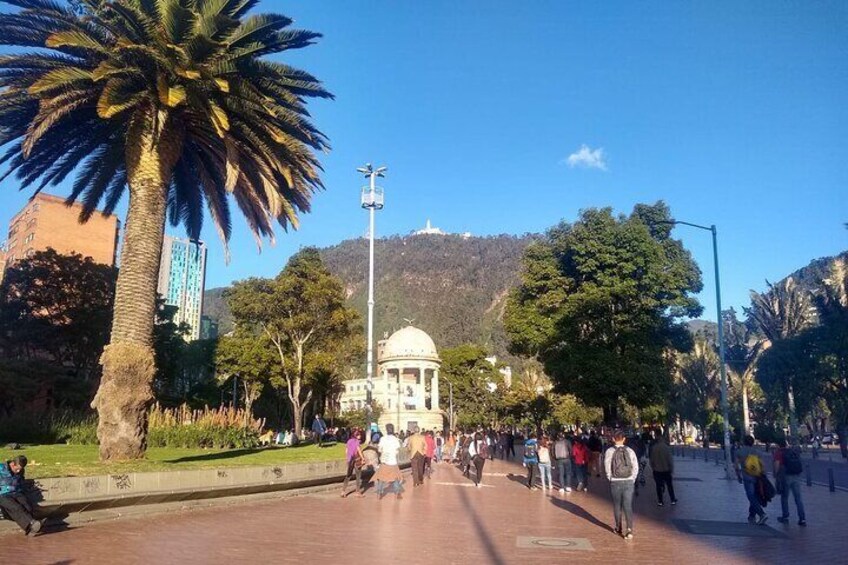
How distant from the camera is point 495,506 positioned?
47.1ft

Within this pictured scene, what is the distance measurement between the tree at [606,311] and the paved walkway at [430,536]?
570 inches

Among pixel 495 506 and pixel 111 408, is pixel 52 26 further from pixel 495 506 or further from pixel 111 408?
pixel 495 506

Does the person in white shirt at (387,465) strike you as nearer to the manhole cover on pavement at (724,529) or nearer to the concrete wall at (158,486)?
the concrete wall at (158,486)

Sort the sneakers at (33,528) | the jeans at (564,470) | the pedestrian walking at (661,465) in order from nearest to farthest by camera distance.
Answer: the sneakers at (33,528)
the pedestrian walking at (661,465)
the jeans at (564,470)

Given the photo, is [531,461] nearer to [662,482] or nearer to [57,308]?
[662,482]

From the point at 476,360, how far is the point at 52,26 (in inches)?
2793

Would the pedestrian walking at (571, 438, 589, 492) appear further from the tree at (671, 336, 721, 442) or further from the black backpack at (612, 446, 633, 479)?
the tree at (671, 336, 721, 442)

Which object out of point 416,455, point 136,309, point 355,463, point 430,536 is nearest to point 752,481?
point 430,536

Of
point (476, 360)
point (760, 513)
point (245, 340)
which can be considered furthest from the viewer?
point (476, 360)

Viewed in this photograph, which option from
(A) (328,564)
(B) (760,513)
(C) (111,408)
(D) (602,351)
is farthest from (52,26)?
(D) (602,351)

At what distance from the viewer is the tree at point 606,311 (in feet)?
98.2

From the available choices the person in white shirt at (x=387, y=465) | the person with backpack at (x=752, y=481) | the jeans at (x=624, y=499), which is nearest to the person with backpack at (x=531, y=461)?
the person in white shirt at (x=387, y=465)

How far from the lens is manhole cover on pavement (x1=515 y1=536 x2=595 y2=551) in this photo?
926 cm

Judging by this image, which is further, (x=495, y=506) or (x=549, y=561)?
(x=495, y=506)
